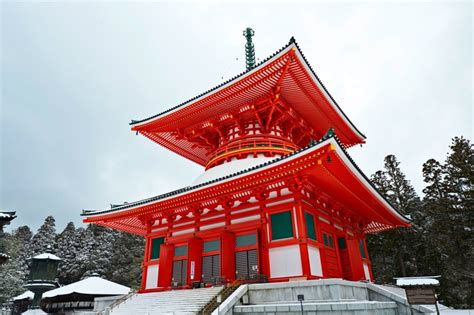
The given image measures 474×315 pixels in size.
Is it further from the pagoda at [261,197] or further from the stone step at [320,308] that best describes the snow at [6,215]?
the stone step at [320,308]

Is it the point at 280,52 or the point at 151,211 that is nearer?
the point at 280,52

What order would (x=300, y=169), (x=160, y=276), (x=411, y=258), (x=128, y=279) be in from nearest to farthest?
(x=300, y=169)
(x=160, y=276)
(x=411, y=258)
(x=128, y=279)

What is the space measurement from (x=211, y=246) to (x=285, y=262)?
3914 millimetres

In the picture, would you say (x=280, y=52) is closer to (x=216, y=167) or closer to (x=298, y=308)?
(x=216, y=167)

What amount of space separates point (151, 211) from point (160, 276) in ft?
10.4

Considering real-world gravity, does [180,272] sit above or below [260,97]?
below

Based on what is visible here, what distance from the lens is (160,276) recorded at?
15.1 meters

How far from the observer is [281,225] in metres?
12.5

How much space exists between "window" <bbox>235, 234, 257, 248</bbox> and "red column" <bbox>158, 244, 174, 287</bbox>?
3870 mm

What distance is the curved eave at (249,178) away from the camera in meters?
10.7

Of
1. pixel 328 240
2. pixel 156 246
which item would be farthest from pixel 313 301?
pixel 156 246

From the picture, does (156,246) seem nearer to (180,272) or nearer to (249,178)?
(180,272)

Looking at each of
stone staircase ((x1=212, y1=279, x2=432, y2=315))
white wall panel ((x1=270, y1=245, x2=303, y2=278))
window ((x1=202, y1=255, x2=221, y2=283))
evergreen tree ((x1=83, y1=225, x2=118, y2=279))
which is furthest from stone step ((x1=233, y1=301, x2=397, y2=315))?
evergreen tree ((x1=83, y1=225, x2=118, y2=279))

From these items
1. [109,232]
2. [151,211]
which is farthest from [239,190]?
[109,232]
